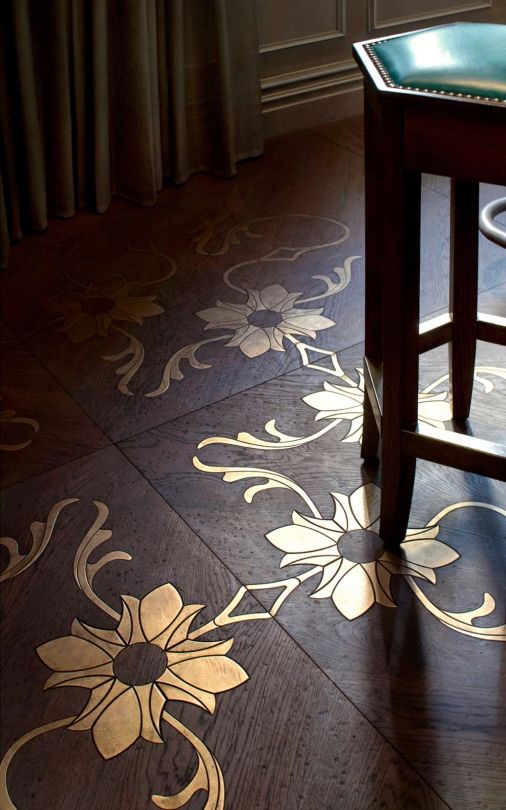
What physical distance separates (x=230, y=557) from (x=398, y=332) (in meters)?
0.47

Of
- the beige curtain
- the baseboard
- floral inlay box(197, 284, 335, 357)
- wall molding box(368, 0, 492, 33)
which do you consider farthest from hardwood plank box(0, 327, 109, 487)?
wall molding box(368, 0, 492, 33)

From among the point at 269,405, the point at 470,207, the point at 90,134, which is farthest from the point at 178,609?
the point at 90,134

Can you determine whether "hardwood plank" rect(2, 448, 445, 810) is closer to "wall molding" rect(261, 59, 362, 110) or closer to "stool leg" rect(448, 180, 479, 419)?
"stool leg" rect(448, 180, 479, 419)

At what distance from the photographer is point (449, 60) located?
3.82 feet

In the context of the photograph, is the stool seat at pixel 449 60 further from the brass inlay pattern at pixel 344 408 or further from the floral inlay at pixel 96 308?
the floral inlay at pixel 96 308

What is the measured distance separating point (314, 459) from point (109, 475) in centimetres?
38

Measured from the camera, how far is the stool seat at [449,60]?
1.09m

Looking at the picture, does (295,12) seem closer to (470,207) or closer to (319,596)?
(470,207)

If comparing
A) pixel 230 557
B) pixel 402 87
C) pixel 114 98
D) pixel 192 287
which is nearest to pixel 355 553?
pixel 230 557

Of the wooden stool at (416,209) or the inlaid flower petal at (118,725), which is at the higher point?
the wooden stool at (416,209)

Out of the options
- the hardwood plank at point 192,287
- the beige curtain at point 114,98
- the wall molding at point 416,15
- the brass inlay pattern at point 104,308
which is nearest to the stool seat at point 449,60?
the hardwood plank at point 192,287

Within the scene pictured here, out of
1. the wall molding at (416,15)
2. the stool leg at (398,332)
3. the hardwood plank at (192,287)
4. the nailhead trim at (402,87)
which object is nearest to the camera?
the nailhead trim at (402,87)

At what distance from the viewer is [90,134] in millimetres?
2598

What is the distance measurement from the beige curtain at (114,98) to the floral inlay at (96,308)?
26 cm
